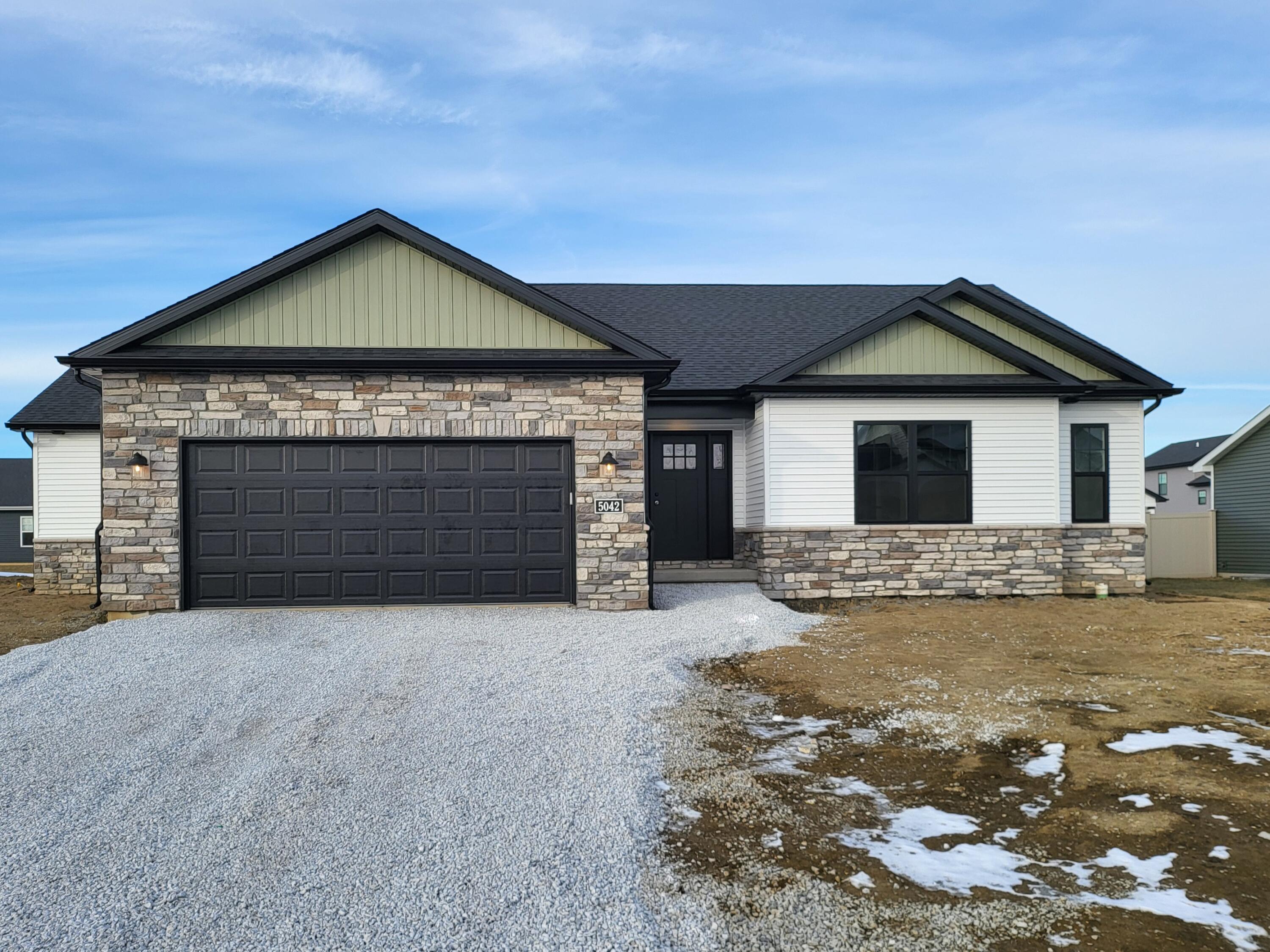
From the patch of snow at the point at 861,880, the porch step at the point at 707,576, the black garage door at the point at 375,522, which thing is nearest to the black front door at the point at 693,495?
the porch step at the point at 707,576

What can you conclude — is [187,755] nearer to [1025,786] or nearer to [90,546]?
[1025,786]

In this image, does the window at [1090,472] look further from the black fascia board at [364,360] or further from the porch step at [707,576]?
the black fascia board at [364,360]

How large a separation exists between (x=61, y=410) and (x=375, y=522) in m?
10.1

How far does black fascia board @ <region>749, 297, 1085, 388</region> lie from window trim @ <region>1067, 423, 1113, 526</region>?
1.37m

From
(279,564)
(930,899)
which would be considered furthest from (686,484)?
(930,899)

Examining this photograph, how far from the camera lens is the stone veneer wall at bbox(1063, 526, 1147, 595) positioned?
1409 cm

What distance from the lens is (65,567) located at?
16.4 metres

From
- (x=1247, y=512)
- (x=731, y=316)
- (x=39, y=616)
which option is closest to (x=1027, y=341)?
(x=731, y=316)

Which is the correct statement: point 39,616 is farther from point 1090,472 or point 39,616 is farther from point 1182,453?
point 1182,453

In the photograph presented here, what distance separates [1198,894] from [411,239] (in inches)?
409

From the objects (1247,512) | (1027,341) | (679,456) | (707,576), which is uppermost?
(1027,341)

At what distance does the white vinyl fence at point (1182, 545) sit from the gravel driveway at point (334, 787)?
14931 mm

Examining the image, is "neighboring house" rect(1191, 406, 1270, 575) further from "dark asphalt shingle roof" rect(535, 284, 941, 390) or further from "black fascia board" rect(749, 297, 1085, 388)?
"black fascia board" rect(749, 297, 1085, 388)

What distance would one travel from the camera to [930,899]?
369cm
